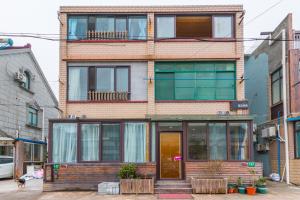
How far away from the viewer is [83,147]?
1741cm

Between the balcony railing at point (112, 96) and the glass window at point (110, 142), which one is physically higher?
the balcony railing at point (112, 96)

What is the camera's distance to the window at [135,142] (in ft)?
56.9

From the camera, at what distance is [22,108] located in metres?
29.0

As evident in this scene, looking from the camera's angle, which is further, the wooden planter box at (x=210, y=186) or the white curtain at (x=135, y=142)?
the white curtain at (x=135, y=142)

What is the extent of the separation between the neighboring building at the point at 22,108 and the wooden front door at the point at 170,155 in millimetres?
10440

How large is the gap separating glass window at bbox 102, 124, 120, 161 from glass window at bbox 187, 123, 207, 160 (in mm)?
3021

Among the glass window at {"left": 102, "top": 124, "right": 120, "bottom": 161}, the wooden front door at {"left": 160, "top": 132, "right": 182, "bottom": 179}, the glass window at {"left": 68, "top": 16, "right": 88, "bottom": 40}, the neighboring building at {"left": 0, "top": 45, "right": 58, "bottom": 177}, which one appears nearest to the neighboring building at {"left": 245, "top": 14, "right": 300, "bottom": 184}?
the wooden front door at {"left": 160, "top": 132, "right": 182, "bottom": 179}

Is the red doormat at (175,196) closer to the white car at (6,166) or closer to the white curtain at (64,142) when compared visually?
the white curtain at (64,142)

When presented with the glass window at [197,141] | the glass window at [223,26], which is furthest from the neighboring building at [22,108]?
the glass window at [223,26]

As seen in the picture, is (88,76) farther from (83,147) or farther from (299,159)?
(299,159)

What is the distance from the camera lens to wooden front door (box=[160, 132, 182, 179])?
57.6 feet

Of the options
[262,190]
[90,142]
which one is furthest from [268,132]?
[90,142]

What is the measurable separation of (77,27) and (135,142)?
574 cm

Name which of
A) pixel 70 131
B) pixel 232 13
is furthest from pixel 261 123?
pixel 70 131
